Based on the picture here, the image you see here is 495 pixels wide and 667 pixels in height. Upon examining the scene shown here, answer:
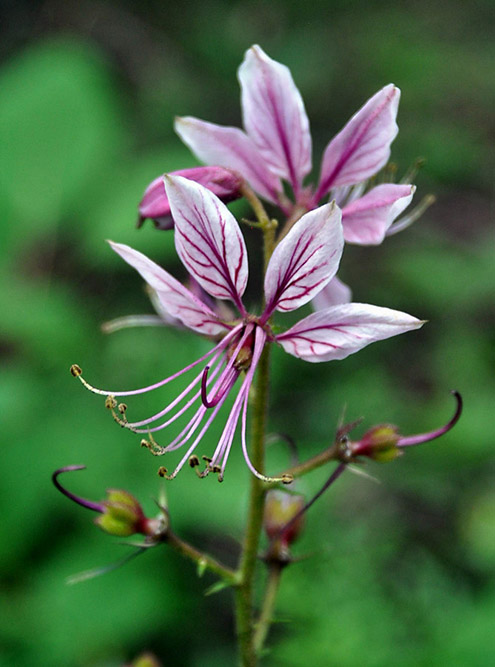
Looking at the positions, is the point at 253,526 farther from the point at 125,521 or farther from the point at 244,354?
the point at 244,354

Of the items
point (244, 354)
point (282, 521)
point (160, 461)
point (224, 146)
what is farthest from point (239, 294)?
point (160, 461)

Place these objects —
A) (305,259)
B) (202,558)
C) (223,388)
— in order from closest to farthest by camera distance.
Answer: (305,259) → (223,388) → (202,558)

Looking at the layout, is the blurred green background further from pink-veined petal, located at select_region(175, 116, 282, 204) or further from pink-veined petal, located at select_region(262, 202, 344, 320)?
pink-veined petal, located at select_region(175, 116, 282, 204)

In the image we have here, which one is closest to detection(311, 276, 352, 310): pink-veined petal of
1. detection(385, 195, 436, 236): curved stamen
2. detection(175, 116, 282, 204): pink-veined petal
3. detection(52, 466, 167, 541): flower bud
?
detection(385, 195, 436, 236): curved stamen

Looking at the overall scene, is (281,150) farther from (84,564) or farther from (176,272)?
(176,272)

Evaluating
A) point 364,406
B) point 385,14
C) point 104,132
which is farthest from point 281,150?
point 385,14
